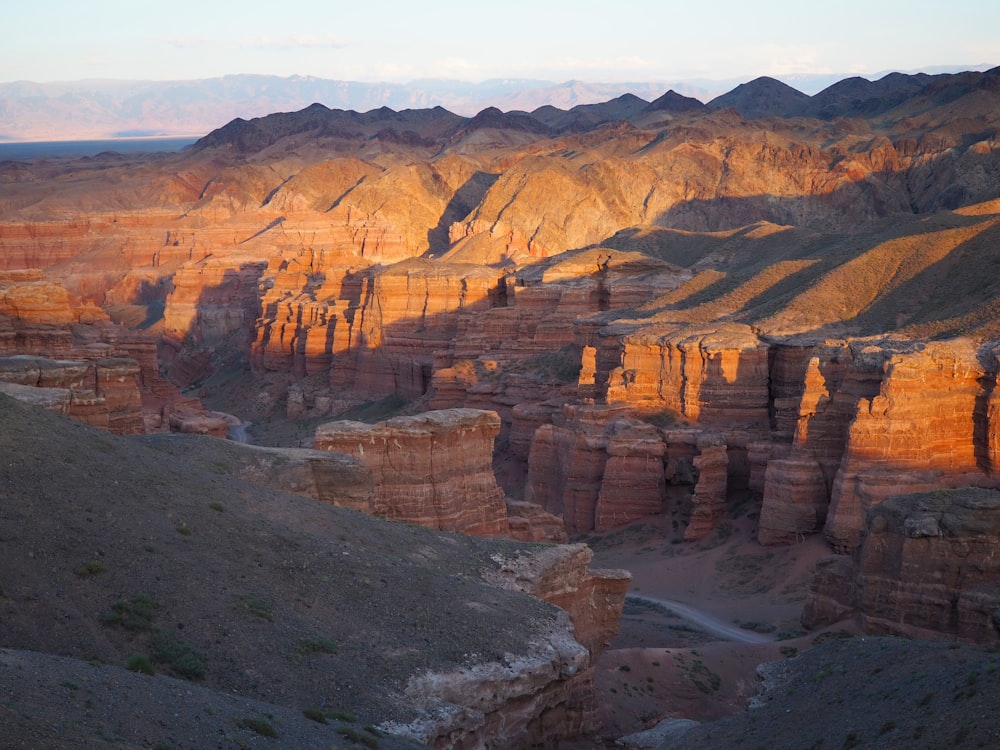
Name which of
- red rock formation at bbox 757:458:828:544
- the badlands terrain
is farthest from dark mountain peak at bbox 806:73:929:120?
red rock formation at bbox 757:458:828:544

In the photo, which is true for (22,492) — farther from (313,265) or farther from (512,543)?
(313,265)

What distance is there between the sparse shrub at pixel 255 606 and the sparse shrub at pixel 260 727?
3622 mm

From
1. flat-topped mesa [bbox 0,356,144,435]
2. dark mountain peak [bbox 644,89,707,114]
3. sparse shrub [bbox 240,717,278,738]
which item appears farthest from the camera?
dark mountain peak [bbox 644,89,707,114]

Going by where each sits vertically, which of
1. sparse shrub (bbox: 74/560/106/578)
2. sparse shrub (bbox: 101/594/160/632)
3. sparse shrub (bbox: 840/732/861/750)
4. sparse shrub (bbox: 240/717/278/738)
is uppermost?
sparse shrub (bbox: 74/560/106/578)

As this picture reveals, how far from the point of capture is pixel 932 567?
29406mm

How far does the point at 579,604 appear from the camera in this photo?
2688 centimetres

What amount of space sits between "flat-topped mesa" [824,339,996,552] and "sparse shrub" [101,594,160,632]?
2269 centimetres

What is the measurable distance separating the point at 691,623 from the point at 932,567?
367 inches

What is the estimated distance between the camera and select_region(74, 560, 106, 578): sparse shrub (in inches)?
789

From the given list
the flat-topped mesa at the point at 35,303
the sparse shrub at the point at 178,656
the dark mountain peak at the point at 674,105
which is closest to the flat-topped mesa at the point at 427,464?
Answer: the sparse shrub at the point at 178,656

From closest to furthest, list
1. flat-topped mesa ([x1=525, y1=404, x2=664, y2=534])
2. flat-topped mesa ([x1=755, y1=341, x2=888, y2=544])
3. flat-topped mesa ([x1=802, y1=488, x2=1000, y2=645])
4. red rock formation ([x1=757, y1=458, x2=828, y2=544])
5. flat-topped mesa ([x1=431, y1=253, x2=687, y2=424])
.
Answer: flat-topped mesa ([x1=802, y1=488, x2=1000, y2=645]) → flat-topped mesa ([x1=755, y1=341, x2=888, y2=544]) → red rock formation ([x1=757, y1=458, x2=828, y2=544]) → flat-topped mesa ([x1=525, y1=404, x2=664, y2=534]) → flat-topped mesa ([x1=431, y1=253, x2=687, y2=424])

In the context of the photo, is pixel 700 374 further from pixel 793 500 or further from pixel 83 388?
pixel 83 388

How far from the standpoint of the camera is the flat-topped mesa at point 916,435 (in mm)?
38312

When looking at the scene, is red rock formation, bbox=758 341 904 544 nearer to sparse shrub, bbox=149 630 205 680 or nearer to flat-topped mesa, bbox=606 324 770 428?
flat-topped mesa, bbox=606 324 770 428
